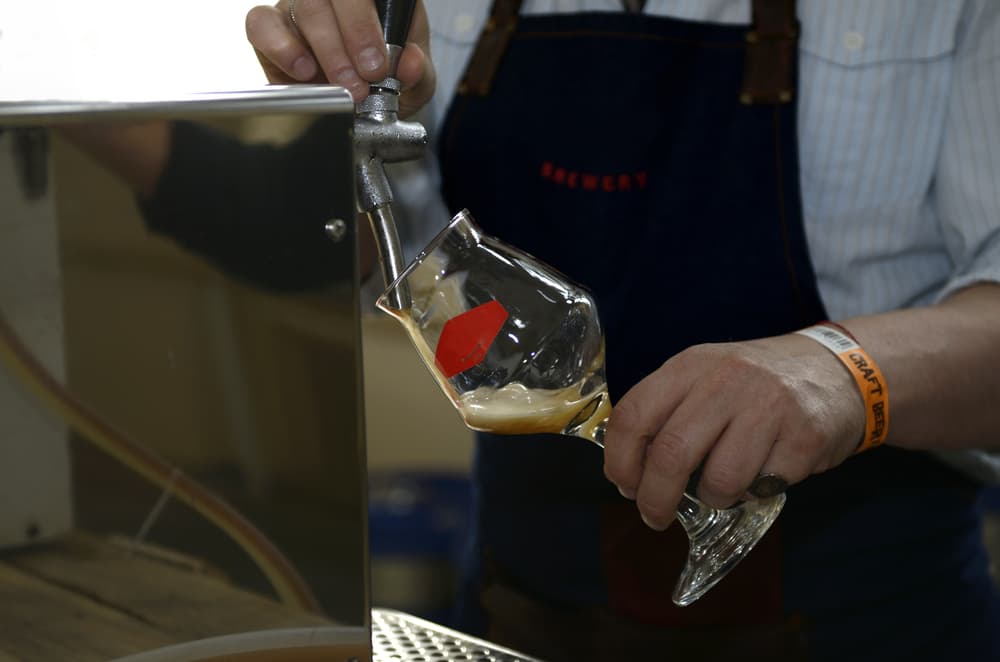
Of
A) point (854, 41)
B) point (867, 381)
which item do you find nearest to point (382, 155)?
point (867, 381)

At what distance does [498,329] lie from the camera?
0.48m

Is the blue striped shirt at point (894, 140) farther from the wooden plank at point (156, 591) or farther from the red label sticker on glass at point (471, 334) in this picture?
the wooden plank at point (156, 591)

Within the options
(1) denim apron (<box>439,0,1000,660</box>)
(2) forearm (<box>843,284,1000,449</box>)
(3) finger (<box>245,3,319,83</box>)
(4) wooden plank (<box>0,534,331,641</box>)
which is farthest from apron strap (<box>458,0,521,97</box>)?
(4) wooden plank (<box>0,534,331,641</box>)

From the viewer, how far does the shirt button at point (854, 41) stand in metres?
0.75

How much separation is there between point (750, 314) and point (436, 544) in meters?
0.98

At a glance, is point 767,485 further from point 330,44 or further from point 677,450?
point 330,44

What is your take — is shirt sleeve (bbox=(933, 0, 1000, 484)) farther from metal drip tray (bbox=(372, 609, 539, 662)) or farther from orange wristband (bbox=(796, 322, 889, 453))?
metal drip tray (bbox=(372, 609, 539, 662))

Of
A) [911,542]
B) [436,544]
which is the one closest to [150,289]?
[911,542]

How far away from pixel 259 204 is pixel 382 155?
9 cm

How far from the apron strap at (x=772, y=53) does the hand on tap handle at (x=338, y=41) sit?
25cm

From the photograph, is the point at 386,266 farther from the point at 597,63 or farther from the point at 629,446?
the point at 597,63

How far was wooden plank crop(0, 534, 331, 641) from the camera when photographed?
46 cm

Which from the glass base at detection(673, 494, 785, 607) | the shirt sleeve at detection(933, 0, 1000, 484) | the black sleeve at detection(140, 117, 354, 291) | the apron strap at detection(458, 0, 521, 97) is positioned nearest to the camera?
the black sleeve at detection(140, 117, 354, 291)

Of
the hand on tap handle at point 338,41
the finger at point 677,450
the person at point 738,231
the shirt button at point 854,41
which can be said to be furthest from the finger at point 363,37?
the shirt button at point 854,41
